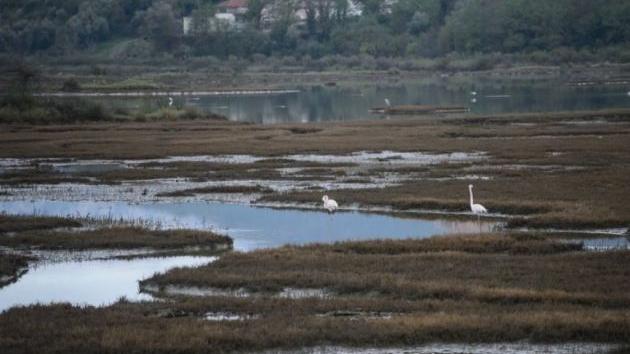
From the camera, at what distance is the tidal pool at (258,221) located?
31562 millimetres

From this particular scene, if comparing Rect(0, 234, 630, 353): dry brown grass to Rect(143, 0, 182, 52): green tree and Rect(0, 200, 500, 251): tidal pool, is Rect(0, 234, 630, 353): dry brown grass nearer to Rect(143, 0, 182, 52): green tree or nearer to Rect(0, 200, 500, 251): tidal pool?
Rect(0, 200, 500, 251): tidal pool

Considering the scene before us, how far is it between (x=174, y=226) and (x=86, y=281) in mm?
7809

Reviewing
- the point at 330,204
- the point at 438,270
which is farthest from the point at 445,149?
the point at 438,270

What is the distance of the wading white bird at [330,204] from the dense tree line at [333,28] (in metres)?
129

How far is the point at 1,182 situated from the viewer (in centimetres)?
4522

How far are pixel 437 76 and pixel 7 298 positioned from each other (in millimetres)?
134113

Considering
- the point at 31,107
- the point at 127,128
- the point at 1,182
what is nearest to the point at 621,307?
the point at 1,182

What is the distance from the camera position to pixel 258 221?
35.1m

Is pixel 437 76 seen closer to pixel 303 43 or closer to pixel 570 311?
pixel 303 43

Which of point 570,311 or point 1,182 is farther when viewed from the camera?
point 1,182

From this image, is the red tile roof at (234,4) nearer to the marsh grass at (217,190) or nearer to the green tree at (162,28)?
the green tree at (162,28)

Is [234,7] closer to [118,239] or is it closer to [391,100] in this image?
[391,100]

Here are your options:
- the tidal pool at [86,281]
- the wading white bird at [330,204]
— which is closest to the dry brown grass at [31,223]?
the tidal pool at [86,281]

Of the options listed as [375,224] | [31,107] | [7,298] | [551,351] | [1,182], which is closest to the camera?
[551,351]
